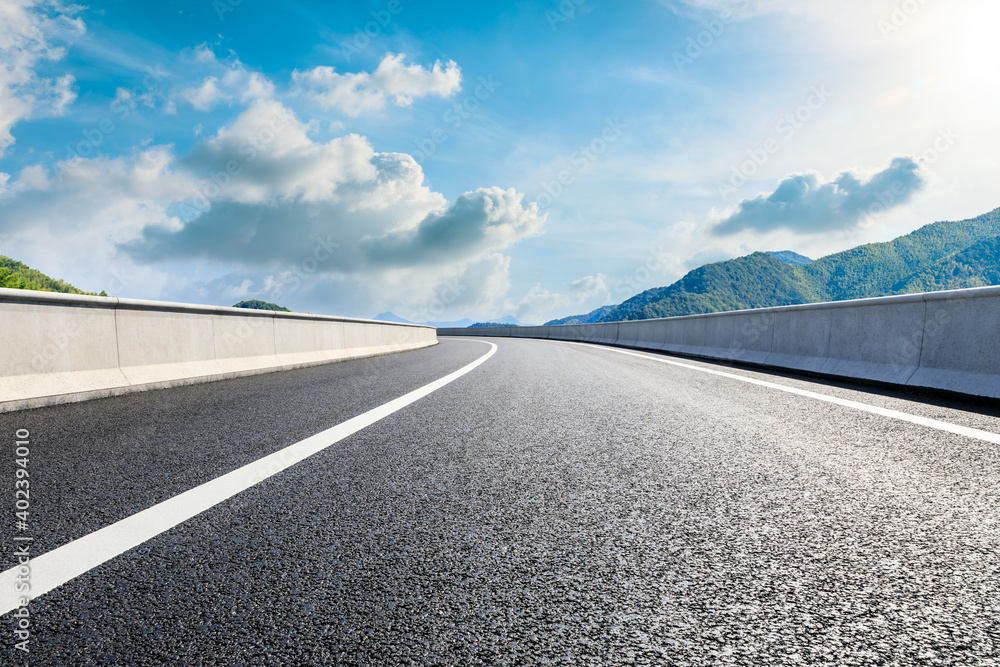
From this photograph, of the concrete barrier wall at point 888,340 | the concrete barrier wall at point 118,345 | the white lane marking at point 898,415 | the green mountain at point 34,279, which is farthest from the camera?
the green mountain at point 34,279

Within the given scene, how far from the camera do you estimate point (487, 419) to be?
17.1 feet

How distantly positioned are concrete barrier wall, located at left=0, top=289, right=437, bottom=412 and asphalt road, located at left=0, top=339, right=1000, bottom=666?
1412mm

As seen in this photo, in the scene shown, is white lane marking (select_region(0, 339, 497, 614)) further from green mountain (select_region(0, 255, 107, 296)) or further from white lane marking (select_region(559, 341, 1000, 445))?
green mountain (select_region(0, 255, 107, 296))

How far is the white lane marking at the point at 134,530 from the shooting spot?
193cm

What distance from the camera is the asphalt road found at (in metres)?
1.58

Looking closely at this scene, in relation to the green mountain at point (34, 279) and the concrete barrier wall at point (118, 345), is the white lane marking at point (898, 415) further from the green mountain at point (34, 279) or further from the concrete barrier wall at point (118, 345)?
the green mountain at point (34, 279)

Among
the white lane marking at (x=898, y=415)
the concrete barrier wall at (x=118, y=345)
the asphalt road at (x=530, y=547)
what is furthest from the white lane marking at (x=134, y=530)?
the white lane marking at (x=898, y=415)

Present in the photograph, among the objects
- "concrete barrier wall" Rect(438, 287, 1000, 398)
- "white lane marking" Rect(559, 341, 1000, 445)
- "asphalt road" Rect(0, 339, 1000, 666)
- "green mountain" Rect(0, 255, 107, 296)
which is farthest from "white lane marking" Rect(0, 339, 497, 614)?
"green mountain" Rect(0, 255, 107, 296)

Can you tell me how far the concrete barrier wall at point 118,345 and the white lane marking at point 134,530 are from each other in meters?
3.54

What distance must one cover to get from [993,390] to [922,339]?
1418 millimetres

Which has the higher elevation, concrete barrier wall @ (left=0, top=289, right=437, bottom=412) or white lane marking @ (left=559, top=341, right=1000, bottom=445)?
concrete barrier wall @ (left=0, top=289, right=437, bottom=412)

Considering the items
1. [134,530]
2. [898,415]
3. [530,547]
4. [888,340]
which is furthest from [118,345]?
[888,340]

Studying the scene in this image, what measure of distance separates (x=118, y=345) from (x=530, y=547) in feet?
21.5

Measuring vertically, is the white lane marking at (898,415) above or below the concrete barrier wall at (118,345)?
below
